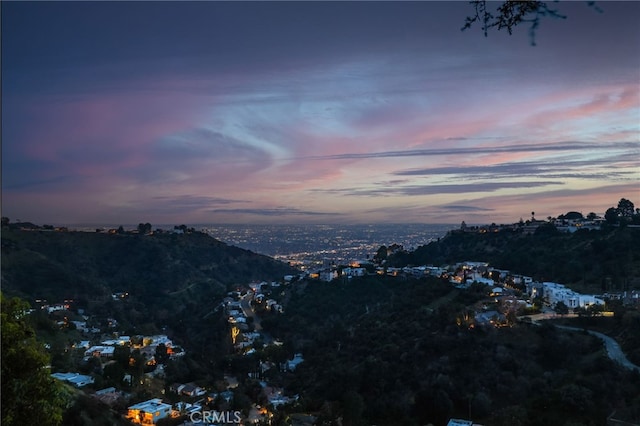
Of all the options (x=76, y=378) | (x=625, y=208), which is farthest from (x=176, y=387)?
(x=625, y=208)

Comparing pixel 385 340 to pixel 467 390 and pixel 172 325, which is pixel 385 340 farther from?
pixel 172 325

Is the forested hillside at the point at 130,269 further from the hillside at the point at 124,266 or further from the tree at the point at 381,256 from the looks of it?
the tree at the point at 381,256

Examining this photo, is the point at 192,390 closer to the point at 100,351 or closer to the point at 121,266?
the point at 100,351

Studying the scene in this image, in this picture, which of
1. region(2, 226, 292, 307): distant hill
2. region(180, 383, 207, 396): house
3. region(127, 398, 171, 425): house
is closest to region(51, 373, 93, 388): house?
region(127, 398, 171, 425): house

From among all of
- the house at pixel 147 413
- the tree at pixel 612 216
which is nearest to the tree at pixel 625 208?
the tree at pixel 612 216

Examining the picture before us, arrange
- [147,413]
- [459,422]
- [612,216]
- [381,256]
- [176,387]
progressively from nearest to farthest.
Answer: [459,422]
[147,413]
[176,387]
[612,216]
[381,256]

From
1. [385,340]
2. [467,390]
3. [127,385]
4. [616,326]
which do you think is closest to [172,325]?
[127,385]
